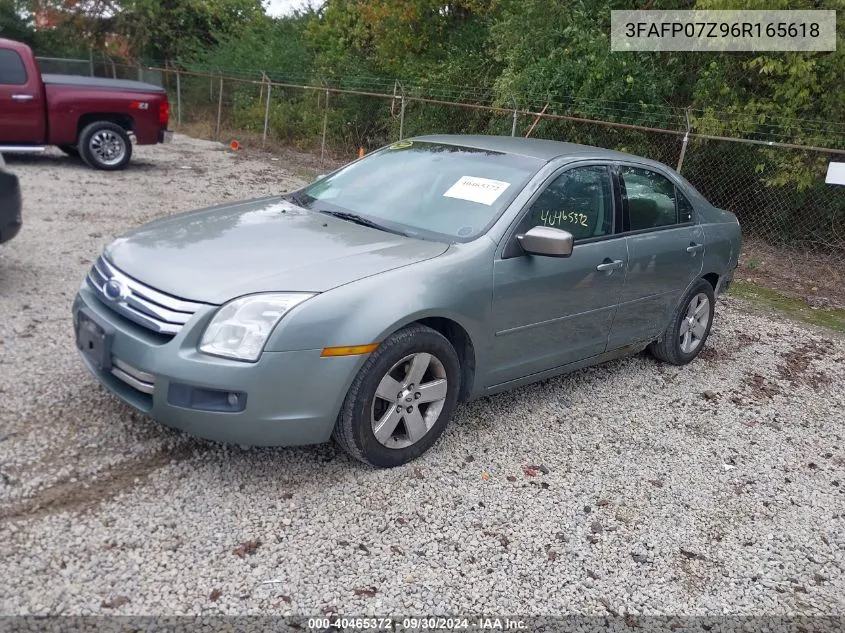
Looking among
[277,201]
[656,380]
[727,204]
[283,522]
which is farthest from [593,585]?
[727,204]

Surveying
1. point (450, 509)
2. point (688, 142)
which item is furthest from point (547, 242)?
point (688, 142)

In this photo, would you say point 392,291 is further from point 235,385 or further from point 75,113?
point 75,113

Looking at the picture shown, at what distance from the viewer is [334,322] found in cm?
323

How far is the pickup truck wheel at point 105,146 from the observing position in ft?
37.9

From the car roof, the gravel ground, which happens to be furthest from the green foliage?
the gravel ground

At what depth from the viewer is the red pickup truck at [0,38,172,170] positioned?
34.7 ft

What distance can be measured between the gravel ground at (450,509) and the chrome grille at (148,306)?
0.68 metres

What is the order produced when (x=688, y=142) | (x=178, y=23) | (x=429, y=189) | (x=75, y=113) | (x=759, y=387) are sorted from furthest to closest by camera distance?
(x=178, y=23), (x=75, y=113), (x=688, y=142), (x=759, y=387), (x=429, y=189)

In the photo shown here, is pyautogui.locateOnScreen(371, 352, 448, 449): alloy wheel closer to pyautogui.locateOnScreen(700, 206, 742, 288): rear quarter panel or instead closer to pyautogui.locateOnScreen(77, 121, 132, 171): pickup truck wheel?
pyautogui.locateOnScreen(700, 206, 742, 288): rear quarter panel

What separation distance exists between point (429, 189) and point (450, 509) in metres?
1.86

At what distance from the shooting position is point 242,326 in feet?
10.4

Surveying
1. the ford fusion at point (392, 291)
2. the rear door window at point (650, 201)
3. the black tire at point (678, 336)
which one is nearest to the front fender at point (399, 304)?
the ford fusion at point (392, 291)

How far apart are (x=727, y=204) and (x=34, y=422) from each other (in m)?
9.40

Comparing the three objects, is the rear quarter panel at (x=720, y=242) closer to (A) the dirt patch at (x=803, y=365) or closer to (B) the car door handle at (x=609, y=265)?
(A) the dirt patch at (x=803, y=365)
